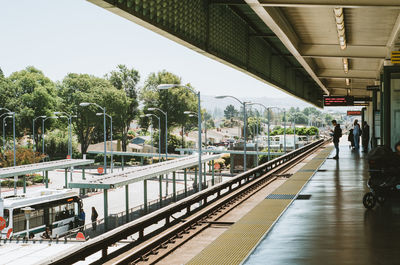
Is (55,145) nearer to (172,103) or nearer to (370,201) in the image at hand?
(172,103)

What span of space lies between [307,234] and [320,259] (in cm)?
185

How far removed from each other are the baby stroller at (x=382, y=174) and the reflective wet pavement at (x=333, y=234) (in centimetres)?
32

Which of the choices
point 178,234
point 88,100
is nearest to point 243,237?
point 178,234

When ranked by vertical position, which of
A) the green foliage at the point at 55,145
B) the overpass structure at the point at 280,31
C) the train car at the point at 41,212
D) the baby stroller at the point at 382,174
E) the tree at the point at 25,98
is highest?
the tree at the point at 25,98

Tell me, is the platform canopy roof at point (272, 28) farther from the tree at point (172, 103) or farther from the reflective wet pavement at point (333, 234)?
the tree at point (172, 103)

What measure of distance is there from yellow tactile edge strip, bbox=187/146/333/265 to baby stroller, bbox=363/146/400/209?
6.83ft

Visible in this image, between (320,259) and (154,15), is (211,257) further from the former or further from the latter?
(154,15)

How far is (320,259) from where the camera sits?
7543 mm

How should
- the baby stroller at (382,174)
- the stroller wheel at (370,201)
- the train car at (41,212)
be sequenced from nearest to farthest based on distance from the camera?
the baby stroller at (382,174) → the stroller wheel at (370,201) → the train car at (41,212)

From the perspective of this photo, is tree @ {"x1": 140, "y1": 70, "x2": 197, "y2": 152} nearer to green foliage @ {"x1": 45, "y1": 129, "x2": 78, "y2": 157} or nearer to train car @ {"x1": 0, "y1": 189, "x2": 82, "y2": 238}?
green foliage @ {"x1": 45, "y1": 129, "x2": 78, "y2": 157}

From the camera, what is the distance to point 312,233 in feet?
31.1

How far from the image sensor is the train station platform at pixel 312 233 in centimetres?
779

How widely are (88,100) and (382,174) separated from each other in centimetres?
9272

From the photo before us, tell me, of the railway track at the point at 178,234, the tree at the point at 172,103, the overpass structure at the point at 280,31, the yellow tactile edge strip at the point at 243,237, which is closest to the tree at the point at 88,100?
the tree at the point at 172,103
